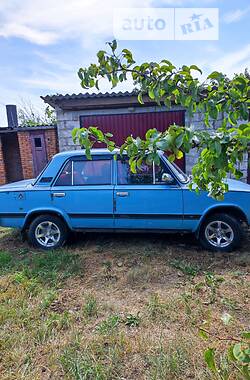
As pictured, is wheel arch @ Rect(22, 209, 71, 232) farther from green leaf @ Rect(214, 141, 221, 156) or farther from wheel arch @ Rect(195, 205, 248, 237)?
green leaf @ Rect(214, 141, 221, 156)

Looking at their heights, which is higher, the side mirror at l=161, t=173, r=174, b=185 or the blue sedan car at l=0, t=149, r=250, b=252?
the side mirror at l=161, t=173, r=174, b=185

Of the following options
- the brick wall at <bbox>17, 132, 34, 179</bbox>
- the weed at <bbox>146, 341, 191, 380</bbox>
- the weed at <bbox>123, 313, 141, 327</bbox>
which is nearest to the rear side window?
the weed at <bbox>123, 313, 141, 327</bbox>

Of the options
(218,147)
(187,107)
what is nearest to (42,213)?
(187,107)

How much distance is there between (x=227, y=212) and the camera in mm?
4324

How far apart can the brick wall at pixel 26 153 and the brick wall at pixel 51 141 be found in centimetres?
59

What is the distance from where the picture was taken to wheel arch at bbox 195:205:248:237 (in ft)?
13.8

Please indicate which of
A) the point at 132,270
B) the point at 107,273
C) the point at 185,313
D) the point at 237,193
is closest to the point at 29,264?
the point at 107,273

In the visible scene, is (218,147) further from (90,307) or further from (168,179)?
(168,179)

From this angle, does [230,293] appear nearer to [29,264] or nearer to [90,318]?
[90,318]

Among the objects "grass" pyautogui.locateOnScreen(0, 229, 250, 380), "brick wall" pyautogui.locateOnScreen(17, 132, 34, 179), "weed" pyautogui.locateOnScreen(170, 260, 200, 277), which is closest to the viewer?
"grass" pyautogui.locateOnScreen(0, 229, 250, 380)

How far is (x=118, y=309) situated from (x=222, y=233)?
2.15m

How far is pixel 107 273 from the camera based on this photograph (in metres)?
3.81

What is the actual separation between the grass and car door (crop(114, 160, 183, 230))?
48 centimetres

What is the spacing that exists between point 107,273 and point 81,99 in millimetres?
5293
